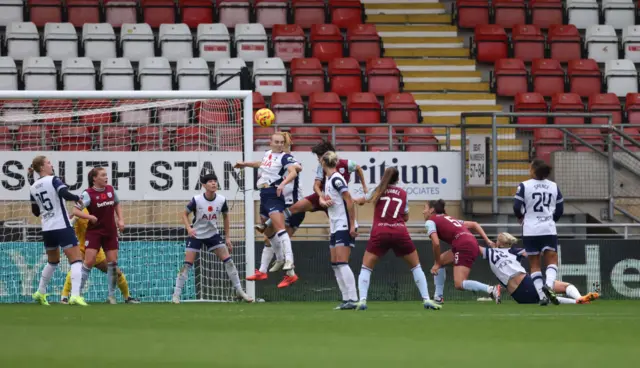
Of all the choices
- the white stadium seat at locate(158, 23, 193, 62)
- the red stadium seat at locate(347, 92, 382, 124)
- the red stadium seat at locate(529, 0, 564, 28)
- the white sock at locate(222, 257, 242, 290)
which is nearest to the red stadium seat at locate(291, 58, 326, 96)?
the red stadium seat at locate(347, 92, 382, 124)

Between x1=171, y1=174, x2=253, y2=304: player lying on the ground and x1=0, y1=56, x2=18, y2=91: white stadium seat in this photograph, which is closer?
x1=171, y1=174, x2=253, y2=304: player lying on the ground

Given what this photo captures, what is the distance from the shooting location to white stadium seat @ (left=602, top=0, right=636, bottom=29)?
25.0 meters

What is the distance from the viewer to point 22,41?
21781 millimetres

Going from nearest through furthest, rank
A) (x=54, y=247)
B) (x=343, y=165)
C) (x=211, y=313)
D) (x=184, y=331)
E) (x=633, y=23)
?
(x=184, y=331), (x=211, y=313), (x=54, y=247), (x=343, y=165), (x=633, y=23)

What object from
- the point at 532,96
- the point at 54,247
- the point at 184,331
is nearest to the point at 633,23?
the point at 532,96

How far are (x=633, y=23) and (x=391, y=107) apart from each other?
293 inches

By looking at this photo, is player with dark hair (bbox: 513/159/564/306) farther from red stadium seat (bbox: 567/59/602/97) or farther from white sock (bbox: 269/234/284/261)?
red stadium seat (bbox: 567/59/602/97)

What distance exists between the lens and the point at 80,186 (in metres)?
16.9

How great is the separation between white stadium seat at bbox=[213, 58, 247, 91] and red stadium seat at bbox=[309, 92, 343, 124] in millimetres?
1419

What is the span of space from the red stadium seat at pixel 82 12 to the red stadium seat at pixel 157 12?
0.97m

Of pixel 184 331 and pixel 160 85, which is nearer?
pixel 184 331

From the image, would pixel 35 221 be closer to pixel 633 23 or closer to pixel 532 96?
pixel 532 96

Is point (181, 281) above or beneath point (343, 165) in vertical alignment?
beneath

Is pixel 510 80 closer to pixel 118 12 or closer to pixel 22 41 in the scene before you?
pixel 118 12
